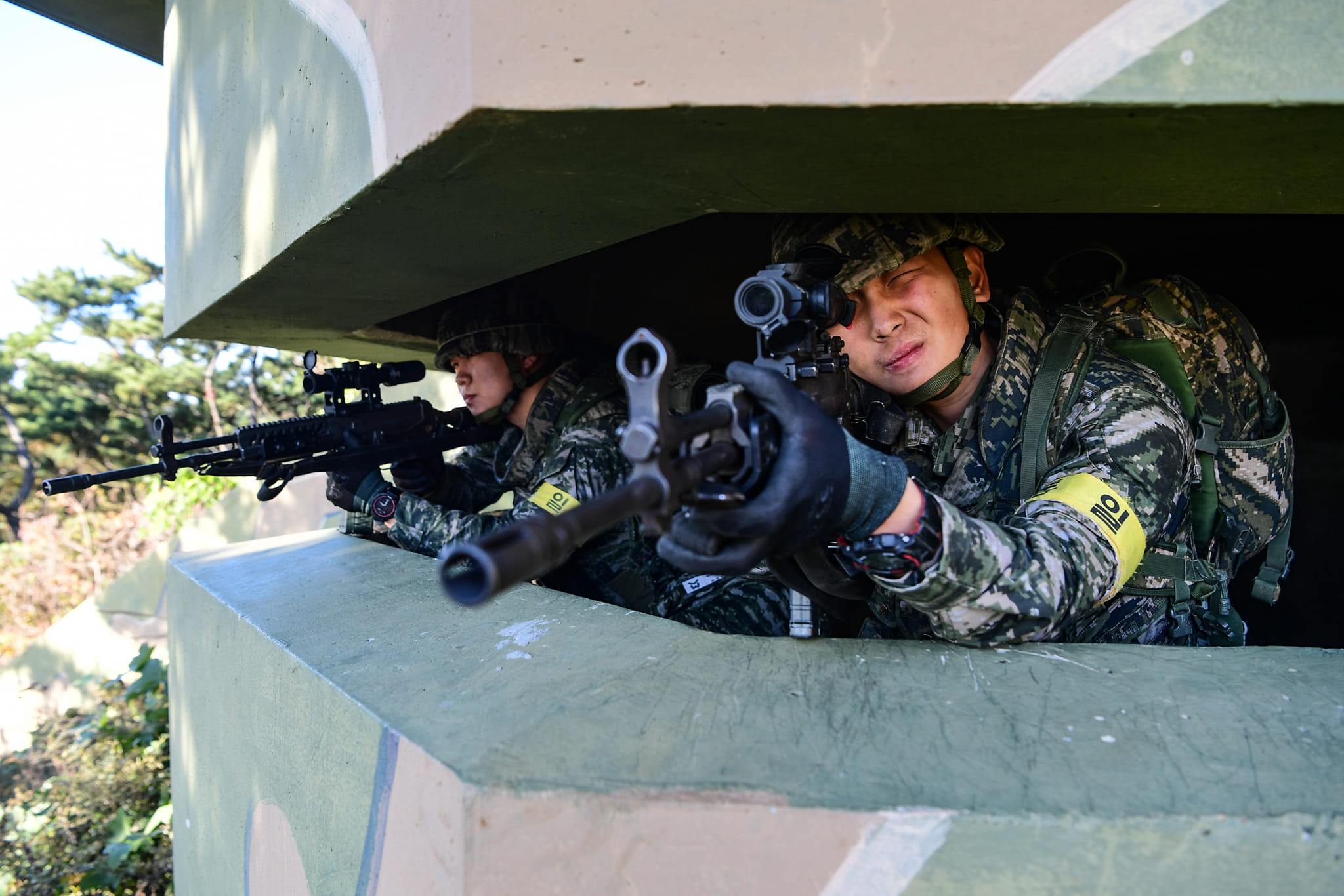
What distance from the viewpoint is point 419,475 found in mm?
3725

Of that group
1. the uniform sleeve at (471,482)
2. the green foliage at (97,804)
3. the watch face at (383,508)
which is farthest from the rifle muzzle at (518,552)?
the green foliage at (97,804)

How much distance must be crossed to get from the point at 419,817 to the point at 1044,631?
1.09 metres

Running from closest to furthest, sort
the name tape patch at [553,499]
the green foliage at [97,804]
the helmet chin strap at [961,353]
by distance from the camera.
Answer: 1. the helmet chin strap at [961,353]
2. the name tape patch at [553,499]
3. the green foliage at [97,804]

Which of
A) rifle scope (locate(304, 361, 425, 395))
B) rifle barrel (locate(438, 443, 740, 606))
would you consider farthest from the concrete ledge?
rifle scope (locate(304, 361, 425, 395))

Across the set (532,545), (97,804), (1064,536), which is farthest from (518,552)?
(97,804)

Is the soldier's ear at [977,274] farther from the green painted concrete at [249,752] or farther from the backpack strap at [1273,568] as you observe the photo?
the green painted concrete at [249,752]

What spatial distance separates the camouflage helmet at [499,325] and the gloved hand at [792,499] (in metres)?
2.35

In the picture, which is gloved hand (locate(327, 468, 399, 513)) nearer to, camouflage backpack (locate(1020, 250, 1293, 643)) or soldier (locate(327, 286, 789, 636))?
soldier (locate(327, 286, 789, 636))

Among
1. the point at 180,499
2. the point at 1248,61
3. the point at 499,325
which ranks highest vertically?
the point at 1248,61

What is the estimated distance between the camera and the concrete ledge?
1.06 meters

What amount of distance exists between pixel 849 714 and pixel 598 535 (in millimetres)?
1448

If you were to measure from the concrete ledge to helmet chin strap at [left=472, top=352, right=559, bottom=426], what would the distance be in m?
1.90

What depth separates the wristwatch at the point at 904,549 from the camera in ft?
4.58

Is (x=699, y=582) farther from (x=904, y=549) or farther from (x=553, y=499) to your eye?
(x=904, y=549)
